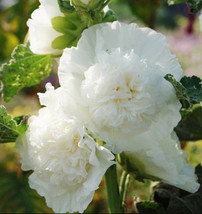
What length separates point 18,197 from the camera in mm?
1129

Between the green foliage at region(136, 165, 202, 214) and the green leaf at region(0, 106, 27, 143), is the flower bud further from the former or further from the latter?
the green foliage at region(136, 165, 202, 214)

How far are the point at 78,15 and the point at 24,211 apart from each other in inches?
26.6

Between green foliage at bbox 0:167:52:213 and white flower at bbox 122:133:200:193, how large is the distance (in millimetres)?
542

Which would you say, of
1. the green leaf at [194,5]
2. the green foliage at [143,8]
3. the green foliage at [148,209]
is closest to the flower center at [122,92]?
the green leaf at [194,5]

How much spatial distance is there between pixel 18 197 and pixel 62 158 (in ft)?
2.20

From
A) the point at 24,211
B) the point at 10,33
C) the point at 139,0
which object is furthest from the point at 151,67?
the point at 10,33

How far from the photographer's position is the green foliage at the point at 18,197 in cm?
109

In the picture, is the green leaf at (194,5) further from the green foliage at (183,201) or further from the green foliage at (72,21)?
the green foliage at (183,201)

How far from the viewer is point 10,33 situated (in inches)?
70.6

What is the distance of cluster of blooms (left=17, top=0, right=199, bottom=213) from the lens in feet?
1.49

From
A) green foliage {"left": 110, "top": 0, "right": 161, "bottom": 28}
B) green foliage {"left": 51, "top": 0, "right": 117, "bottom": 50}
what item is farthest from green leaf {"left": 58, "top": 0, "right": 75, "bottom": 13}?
green foliage {"left": 110, "top": 0, "right": 161, "bottom": 28}

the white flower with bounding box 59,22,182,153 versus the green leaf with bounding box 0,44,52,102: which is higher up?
the white flower with bounding box 59,22,182,153

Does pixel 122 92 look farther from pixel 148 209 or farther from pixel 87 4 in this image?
pixel 148 209

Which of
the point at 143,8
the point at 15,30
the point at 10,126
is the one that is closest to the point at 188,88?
the point at 10,126
